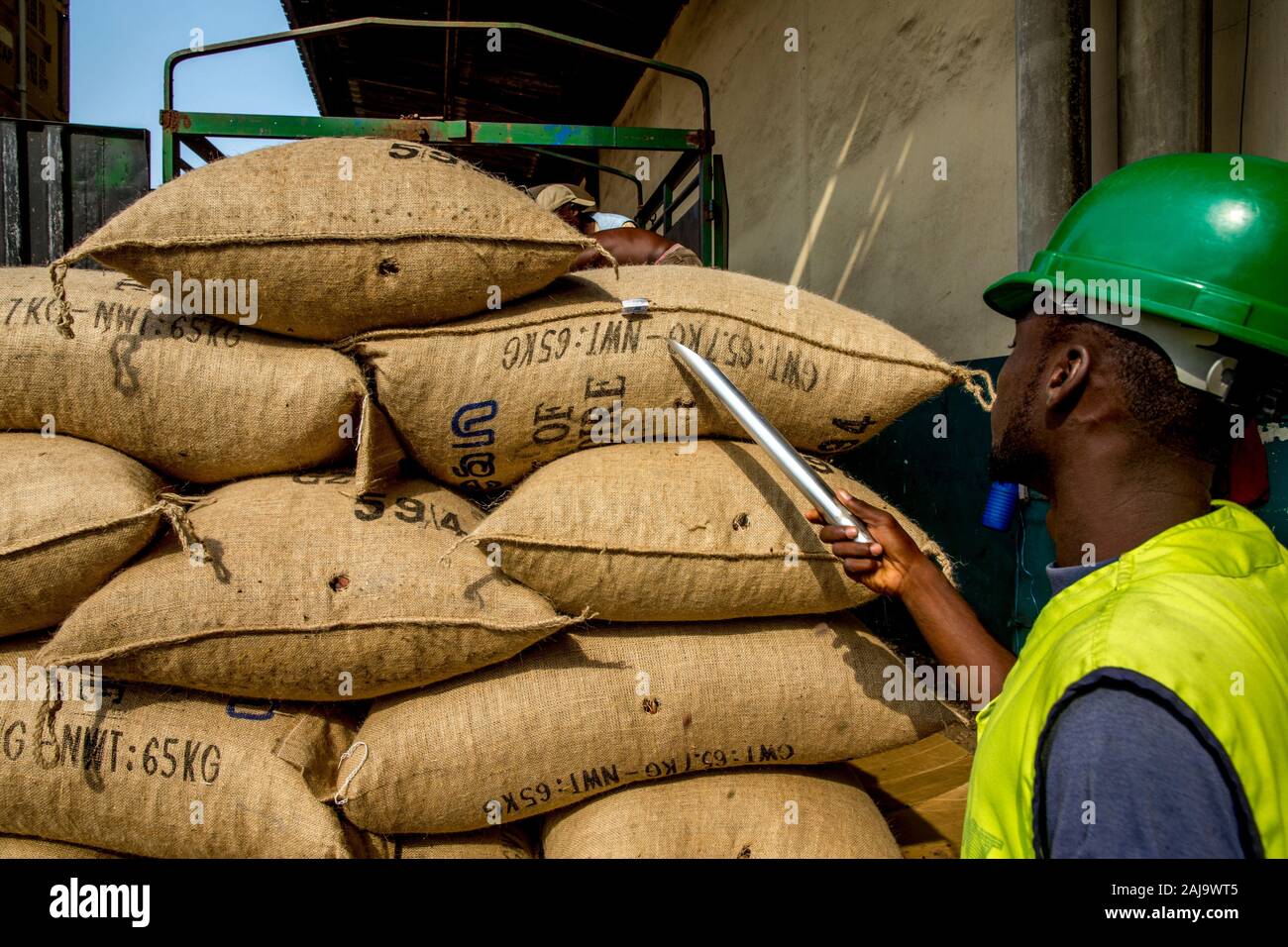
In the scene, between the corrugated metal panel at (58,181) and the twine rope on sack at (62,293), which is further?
the corrugated metal panel at (58,181)

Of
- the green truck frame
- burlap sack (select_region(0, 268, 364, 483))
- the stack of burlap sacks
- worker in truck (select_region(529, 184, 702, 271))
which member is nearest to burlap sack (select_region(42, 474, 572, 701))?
the stack of burlap sacks

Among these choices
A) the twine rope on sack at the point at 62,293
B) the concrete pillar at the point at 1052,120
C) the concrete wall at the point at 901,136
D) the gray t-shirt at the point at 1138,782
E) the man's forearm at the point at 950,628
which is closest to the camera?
the gray t-shirt at the point at 1138,782

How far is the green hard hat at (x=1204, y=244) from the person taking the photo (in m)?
0.84

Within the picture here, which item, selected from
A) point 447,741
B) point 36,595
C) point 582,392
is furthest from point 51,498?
point 582,392

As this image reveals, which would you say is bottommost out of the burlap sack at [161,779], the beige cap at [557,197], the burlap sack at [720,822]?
the burlap sack at [720,822]

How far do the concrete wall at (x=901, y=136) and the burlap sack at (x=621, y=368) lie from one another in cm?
113

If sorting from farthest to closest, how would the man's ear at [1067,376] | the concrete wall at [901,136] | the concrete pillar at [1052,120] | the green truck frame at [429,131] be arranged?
the green truck frame at [429,131] < the concrete wall at [901,136] < the concrete pillar at [1052,120] < the man's ear at [1067,376]

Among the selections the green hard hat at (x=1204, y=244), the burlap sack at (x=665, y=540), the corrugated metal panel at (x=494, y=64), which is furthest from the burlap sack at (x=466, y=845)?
the corrugated metal panel at (x=494, y=64)

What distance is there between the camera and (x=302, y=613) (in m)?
1.49

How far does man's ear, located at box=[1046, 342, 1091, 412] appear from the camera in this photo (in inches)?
37.1

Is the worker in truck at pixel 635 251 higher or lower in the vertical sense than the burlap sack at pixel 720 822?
higher

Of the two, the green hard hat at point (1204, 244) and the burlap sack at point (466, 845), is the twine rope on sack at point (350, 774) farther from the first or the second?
the green hard hat at point (1204, 244)

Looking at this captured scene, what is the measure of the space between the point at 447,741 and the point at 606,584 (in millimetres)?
398
